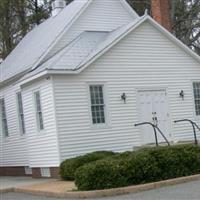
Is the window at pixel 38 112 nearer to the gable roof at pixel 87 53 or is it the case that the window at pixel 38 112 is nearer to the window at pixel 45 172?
the gable roof at pixel 87 53

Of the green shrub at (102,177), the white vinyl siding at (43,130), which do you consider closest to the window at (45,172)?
the white vinyl siding at (43,130)

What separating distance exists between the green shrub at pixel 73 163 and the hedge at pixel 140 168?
215cm

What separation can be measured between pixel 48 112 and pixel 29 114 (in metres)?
2.09

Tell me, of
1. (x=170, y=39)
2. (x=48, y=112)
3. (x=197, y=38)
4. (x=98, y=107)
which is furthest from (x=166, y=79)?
(x=197, y=38)

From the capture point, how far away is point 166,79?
22766 millimetres

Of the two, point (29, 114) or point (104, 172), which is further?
point (29, 114)

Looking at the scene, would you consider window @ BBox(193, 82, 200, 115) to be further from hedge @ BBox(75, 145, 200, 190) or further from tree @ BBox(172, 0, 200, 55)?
tree @ BBox(172, 0, 200, 55)

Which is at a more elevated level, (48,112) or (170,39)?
(170,39)

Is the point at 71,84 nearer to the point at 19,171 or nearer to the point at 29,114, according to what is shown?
the point at 29,114

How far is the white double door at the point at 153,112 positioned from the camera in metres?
22.0

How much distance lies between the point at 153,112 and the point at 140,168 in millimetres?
7412

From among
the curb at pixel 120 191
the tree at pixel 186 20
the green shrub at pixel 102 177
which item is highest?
the tree at pixel 186 20

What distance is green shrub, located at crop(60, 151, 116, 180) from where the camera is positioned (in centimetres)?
1777

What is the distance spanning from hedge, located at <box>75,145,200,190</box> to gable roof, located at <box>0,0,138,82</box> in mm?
8237
